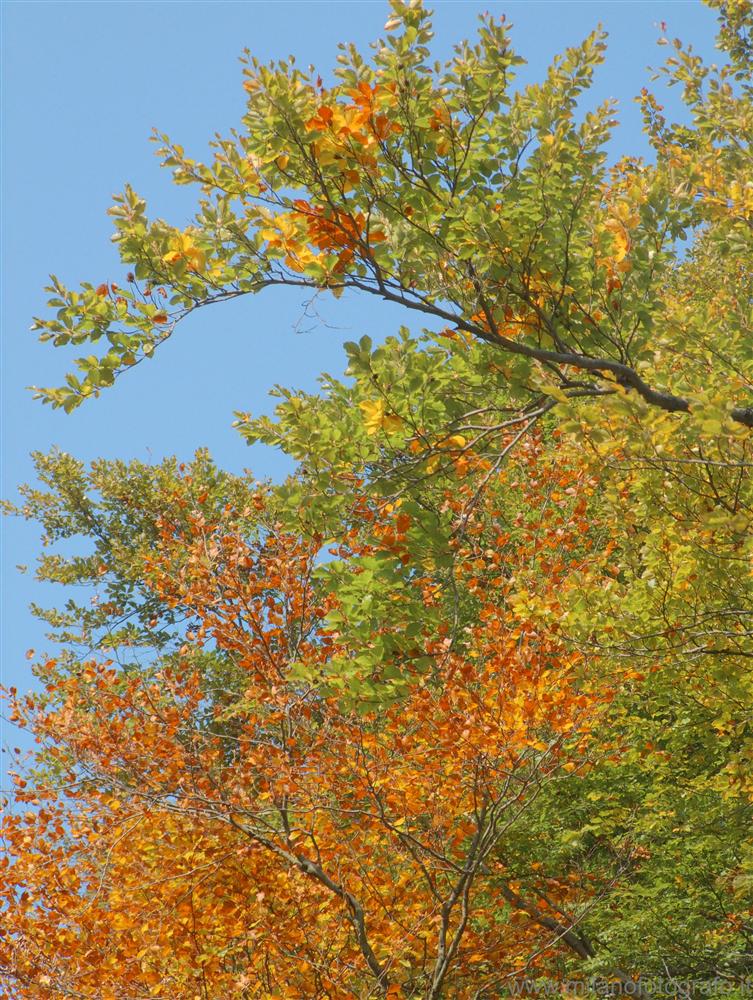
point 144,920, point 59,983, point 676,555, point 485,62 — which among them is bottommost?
point 59,983

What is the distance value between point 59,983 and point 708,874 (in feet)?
19.8

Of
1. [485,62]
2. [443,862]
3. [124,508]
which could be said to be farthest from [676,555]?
[124,508]

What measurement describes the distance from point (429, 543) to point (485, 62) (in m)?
2.81

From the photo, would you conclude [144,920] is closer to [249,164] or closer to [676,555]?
[676,555]

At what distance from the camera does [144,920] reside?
8500 mm

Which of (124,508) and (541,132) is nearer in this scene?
(541,132)

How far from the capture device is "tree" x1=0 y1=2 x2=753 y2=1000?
5.48m

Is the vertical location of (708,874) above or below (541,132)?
below

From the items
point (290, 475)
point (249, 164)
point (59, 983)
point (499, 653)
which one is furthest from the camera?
point (499, 653)

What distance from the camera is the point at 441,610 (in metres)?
9.05

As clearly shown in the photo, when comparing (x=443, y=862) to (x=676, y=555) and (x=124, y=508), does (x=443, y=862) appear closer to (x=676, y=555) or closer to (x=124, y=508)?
(x=676, y=555)

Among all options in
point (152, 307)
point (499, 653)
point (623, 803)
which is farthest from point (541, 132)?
point (623, 803)

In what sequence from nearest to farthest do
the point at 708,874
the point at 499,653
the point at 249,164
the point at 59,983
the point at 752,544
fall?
1. the point at 752,544
2. the point at 249,164
3. the point at 59,983
4. the point at 499,653
5. the point at 708,874

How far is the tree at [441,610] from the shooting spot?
5.48 m
